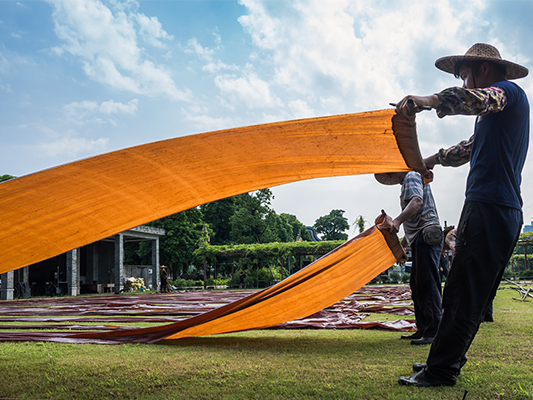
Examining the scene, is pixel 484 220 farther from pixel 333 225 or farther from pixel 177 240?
pixel 333 225

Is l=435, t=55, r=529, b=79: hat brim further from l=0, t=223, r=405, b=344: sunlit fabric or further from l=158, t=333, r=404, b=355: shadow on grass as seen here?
l=158, t=333, r=404, b=355: shadow on grass

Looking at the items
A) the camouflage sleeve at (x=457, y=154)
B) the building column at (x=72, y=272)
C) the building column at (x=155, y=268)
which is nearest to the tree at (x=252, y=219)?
the building column at (x=155, y=268)

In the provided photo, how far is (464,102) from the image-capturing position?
1577 mm

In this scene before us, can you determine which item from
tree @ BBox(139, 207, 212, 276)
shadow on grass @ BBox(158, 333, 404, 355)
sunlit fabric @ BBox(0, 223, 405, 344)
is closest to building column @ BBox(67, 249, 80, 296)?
tree @ BBox(139, 207, 212, 276)

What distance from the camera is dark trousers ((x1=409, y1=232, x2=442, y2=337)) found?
3092mm

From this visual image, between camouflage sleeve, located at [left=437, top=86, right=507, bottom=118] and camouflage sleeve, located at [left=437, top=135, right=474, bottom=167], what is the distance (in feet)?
2.36

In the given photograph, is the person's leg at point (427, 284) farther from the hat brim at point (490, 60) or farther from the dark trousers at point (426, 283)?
the hat brim at point (490, 60)

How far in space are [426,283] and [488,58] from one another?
1859 millimetres

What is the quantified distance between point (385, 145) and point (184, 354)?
6.43 feet

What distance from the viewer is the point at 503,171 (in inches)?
71.6

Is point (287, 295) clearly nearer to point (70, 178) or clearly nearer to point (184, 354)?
point (184, 354)

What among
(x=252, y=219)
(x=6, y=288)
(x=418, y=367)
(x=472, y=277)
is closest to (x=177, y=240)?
(x=252, y=219)

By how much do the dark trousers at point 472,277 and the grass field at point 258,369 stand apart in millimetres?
133

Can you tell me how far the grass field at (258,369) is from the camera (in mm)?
1794
